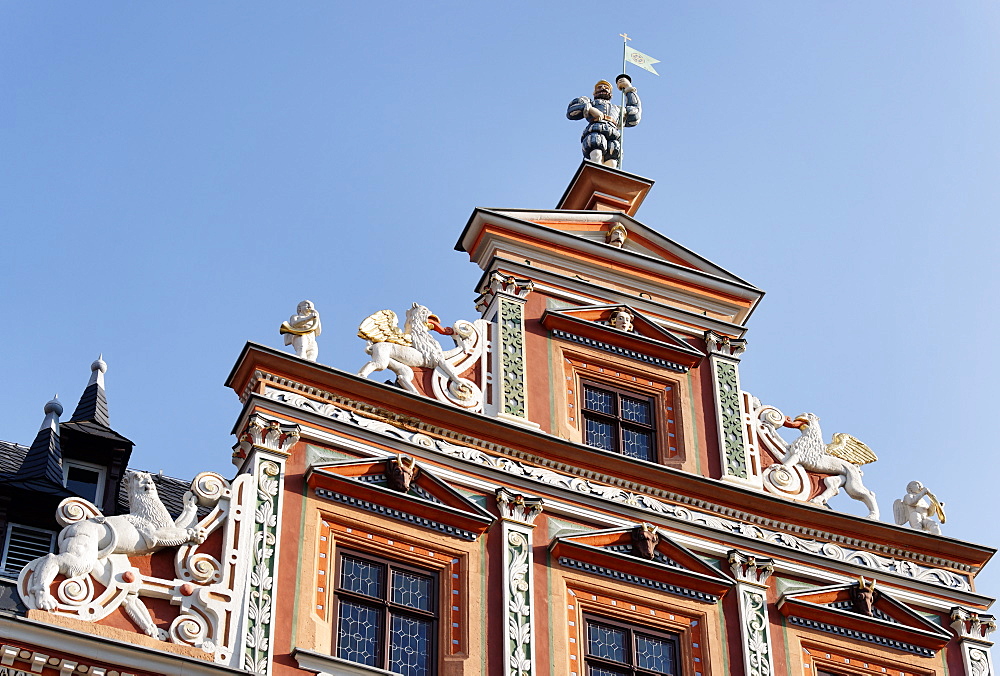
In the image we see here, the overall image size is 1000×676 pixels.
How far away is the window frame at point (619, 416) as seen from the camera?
20000 millimetres

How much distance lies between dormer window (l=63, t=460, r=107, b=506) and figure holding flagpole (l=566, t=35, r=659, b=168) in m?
7.21

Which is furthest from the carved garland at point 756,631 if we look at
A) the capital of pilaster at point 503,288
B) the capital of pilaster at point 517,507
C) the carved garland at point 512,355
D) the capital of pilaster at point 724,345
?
the capital of pilaster at point 503,288

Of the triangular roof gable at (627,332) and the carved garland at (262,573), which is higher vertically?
the triangular roof gable at (627,332)

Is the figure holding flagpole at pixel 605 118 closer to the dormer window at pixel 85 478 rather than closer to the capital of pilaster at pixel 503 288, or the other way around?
the capital of pilaster at pixel 503 288

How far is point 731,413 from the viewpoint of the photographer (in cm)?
2077

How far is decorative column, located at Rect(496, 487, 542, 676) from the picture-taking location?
1734 cm

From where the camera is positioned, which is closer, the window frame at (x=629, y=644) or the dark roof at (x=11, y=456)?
the window frame at (x=629, y=644)

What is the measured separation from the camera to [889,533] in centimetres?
2008

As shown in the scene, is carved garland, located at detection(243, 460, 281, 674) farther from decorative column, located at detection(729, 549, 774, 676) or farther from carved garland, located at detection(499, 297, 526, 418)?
decorative column, located at detection(729, 549, 774, 676)

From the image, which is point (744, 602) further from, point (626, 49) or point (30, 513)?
point (626, 49)

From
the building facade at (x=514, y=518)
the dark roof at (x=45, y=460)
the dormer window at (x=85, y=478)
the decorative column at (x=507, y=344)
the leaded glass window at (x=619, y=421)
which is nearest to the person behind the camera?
the building facade at (x=514, y=518)

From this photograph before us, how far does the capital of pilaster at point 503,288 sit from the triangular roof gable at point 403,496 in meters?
3.00

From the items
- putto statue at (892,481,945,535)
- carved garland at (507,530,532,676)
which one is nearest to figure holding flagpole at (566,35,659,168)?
putto statue at (892,481,945,535)

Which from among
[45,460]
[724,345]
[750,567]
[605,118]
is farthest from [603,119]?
[45,460]
